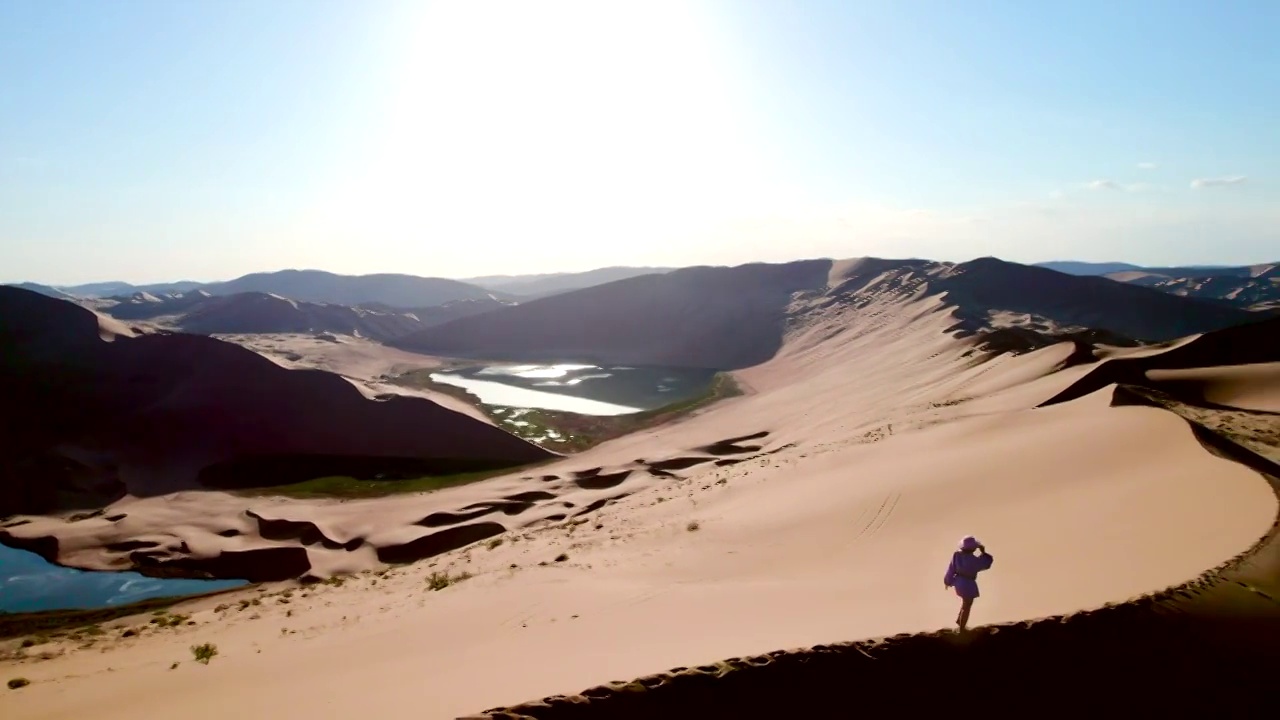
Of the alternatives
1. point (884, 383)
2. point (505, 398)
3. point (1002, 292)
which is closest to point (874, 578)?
point (884, 383)

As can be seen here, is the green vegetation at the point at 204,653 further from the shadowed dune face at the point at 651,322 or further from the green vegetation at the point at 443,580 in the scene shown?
the shadowed dune face at the point at 651,322

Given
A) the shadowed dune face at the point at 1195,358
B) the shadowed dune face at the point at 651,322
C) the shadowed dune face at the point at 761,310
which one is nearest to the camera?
the shadowed dune face at the point at 1195,358

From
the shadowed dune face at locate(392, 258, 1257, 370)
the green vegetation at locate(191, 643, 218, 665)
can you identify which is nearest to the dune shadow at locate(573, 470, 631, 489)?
the green vegetation at locate(191, 643, 218, 665)

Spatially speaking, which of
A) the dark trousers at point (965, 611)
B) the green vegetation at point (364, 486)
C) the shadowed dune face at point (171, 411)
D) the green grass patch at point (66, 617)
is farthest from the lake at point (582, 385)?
the dark trousers at point (965, 611)

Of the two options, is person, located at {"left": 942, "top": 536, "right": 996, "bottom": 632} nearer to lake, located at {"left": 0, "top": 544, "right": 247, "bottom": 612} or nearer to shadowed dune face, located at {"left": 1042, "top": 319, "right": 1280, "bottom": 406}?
shadowed dune face, located at {"left": 1042, "top": 319, "right": 1280, "bottom": 406}

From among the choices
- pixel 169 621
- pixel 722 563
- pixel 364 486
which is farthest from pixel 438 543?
pixel 722 563
